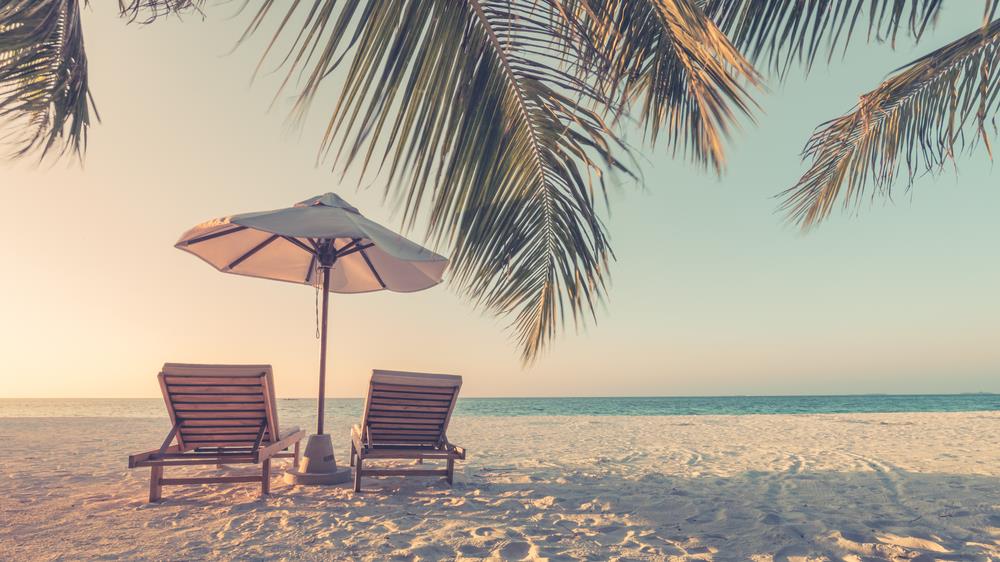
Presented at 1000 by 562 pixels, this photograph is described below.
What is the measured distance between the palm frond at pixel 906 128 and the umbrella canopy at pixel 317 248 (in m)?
2.74

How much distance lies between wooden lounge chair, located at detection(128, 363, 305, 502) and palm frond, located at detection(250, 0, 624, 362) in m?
1.88

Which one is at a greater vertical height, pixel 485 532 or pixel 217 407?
pixel 217 407

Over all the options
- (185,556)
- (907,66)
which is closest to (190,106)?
(185,556)

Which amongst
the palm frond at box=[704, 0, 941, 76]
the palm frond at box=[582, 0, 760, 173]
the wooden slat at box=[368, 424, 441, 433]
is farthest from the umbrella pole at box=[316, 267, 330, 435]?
the palm frond at box=[704, 0, 941, 76]

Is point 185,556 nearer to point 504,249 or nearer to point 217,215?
point 504,249

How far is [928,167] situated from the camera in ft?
10.4

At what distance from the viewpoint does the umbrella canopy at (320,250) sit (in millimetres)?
3373

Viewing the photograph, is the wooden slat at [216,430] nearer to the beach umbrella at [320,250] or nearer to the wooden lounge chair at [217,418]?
the wooden lounge chair at [217,418]

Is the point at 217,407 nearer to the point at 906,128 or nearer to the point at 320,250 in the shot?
the point at 320,250

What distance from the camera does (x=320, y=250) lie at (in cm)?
420

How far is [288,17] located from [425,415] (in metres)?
3.06

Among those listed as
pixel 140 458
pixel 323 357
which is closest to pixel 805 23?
pixel 323 357

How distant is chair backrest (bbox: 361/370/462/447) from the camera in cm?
371

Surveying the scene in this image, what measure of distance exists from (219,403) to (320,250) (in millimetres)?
1313
